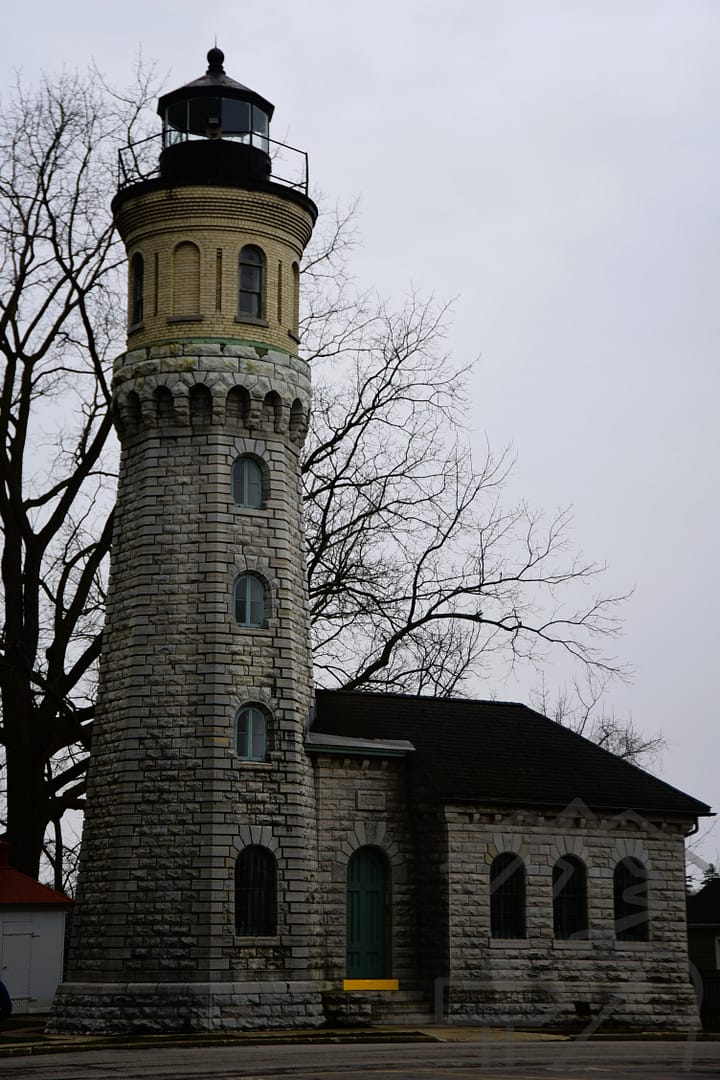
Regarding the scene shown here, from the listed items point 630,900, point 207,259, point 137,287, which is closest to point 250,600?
point 207,259

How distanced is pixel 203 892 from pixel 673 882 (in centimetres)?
1029

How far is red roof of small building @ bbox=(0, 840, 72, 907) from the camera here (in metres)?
Answer: 30.5

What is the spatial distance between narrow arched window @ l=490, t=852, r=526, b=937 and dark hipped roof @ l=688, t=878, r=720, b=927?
54.8 ft

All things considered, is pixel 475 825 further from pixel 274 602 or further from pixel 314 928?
pixel 274 602

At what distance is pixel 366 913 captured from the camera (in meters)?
29.1

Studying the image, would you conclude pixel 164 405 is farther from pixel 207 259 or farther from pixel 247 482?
pixel 207 259

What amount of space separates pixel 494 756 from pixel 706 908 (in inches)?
699

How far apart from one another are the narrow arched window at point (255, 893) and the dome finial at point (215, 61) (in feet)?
50.9

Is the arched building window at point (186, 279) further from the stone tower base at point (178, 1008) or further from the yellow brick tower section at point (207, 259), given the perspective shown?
the stone tower base at point (178, 1008)

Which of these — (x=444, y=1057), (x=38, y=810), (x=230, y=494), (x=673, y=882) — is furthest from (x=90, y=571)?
(x=444, y=1057)

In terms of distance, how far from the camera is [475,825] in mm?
29281

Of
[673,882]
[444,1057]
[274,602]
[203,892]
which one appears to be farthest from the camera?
[673,882]

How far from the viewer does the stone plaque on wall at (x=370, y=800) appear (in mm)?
29359

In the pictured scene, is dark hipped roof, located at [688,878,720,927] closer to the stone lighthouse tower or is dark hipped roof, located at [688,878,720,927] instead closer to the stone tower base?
the stone lighthouse tower
